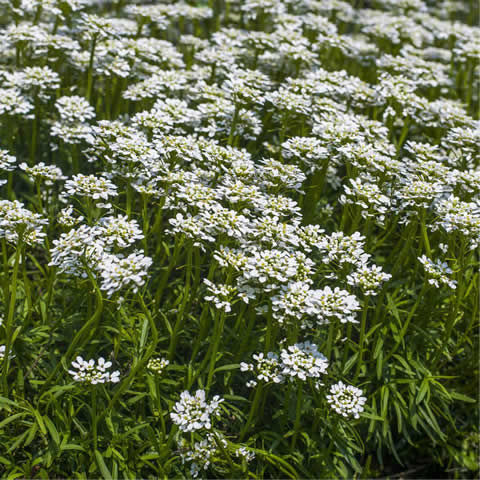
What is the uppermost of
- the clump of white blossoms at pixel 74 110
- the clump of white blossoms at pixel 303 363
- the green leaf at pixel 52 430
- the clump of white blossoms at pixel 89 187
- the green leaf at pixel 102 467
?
the clump of white blossoms at pixel 74 110

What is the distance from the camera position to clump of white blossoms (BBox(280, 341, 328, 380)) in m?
3.69

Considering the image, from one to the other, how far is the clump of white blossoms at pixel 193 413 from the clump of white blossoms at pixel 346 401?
2.92 feet

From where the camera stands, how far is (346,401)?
3.91 meters

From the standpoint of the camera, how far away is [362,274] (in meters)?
4.05

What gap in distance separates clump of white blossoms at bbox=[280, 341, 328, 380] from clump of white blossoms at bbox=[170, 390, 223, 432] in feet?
1.78

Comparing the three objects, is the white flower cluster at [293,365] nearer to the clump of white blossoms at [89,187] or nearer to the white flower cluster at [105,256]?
the white flower cluster at [105,256]

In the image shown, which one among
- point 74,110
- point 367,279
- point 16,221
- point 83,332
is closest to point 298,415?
point 367,279

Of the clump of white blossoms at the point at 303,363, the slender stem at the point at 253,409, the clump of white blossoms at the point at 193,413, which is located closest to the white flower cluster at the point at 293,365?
the clump of white blossoms at the point at 303,363

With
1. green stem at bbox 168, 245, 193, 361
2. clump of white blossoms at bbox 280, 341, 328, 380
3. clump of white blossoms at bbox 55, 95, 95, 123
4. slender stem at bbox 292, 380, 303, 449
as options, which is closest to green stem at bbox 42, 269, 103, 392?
green stem at bbox 168, 245, 193, 361

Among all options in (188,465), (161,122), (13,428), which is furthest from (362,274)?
(13,428)

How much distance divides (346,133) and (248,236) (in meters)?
1.62

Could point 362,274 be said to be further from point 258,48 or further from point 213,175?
point 258,48

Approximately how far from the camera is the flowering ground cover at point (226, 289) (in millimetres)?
3863

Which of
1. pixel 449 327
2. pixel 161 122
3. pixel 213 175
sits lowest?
pixel 449 327
